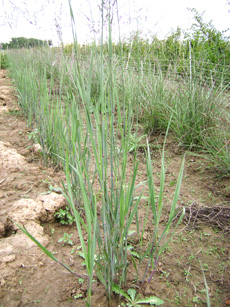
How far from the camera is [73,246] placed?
1296 millimetres

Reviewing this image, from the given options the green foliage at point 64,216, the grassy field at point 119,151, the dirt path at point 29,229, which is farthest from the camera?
the green foliage at point 64,216

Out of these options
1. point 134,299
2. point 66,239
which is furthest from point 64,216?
point 134,299

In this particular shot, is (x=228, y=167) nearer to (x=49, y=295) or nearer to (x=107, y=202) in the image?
(x=107, y=202)

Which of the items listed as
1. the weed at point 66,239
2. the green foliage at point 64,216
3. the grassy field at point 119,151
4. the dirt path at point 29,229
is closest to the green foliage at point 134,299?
the grassy field at point 119,151

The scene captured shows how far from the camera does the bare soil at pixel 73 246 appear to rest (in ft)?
3.38

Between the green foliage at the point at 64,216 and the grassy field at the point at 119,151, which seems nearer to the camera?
the grassy field at the point at 119,151

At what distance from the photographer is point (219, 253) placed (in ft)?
4.25

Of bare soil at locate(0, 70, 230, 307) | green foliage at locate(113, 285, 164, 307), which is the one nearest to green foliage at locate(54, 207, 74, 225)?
bare soil at locate(0, 70, 230, 307)

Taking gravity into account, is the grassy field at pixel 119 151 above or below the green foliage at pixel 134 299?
above

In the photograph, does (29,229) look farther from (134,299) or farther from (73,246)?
(134,299)

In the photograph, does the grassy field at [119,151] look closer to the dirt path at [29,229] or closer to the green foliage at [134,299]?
the green foliage at [134,299]

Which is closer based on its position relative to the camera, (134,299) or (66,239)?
(134,299)

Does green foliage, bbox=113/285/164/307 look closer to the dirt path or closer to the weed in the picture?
the dirt path

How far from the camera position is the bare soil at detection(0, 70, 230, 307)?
1.03 m
